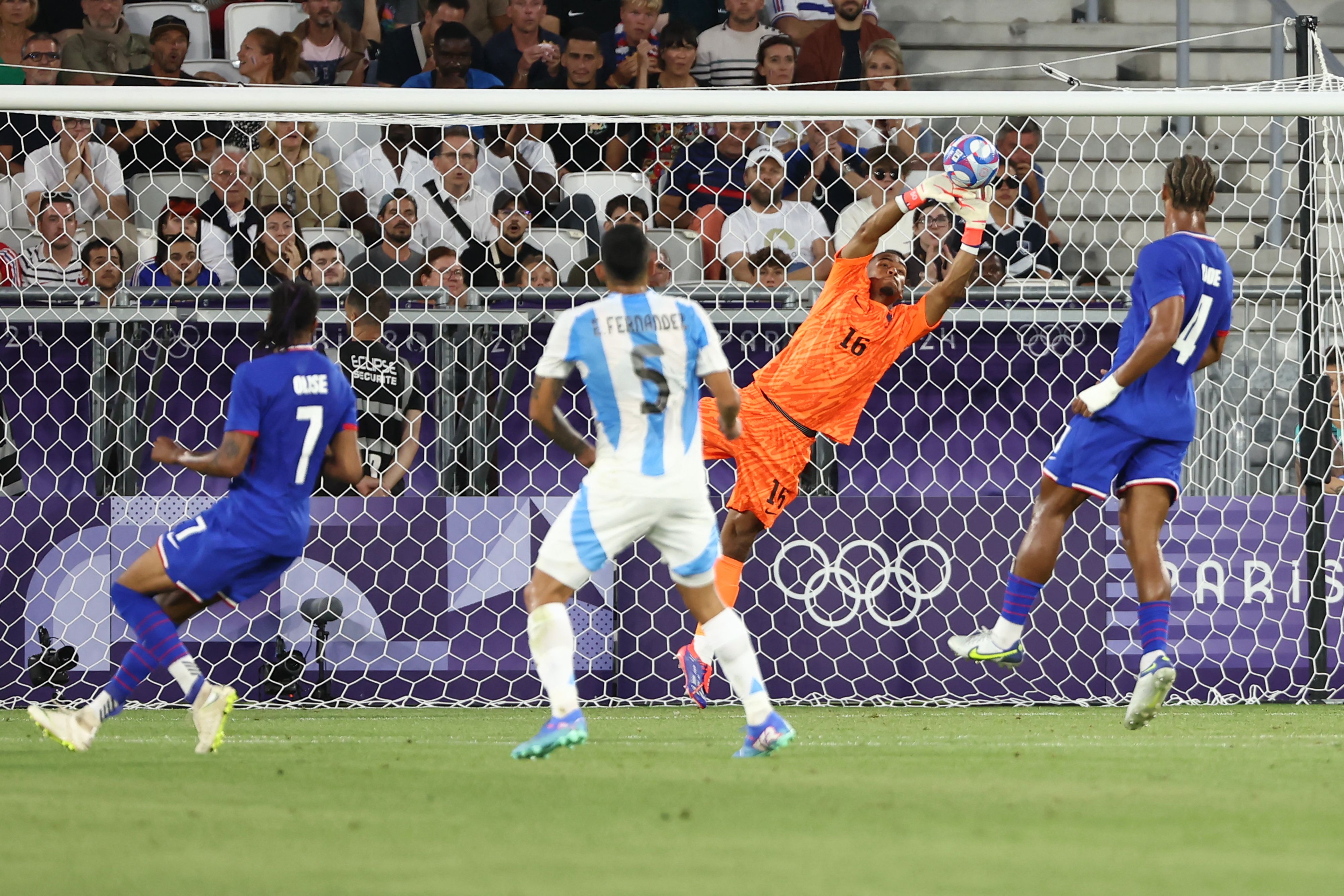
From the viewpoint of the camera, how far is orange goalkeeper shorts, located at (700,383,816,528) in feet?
24.5

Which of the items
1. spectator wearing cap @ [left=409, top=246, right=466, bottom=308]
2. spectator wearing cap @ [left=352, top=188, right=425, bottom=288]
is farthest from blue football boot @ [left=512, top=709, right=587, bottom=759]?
spectator wearing cap @ [left=352, top=188, right=425, bottom=288]

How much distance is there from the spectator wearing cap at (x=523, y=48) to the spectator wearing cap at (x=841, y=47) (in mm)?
1756

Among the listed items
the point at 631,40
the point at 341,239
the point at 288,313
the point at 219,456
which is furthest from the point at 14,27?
the point at 219,456

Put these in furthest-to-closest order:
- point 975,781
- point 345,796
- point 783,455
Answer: point 783,455 < point 975,781 < point 345,796

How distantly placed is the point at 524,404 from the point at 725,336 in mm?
1181

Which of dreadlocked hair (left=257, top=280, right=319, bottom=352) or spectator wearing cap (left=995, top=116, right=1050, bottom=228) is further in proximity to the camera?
spectator wearing cap (left=995, top=116, right=1050, bottom=228)

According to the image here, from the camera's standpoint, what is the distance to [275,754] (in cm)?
593

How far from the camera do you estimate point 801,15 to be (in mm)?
12555

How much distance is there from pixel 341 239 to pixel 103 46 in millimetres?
3030

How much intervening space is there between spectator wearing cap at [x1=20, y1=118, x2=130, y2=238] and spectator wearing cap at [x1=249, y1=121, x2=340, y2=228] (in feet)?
2.64

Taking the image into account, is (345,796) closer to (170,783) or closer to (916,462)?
(170,783)

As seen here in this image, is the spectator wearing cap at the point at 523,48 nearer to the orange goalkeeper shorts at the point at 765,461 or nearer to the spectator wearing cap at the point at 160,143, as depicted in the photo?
the spectator wearing cap at the point at 160,143

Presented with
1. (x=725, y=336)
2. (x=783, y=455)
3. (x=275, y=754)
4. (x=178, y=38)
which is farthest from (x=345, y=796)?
(x=178, y=38)

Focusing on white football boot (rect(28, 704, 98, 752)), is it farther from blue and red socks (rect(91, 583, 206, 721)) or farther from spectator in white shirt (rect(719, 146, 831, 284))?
spectator in white shirt (rect(719, 146, 831, 284))
